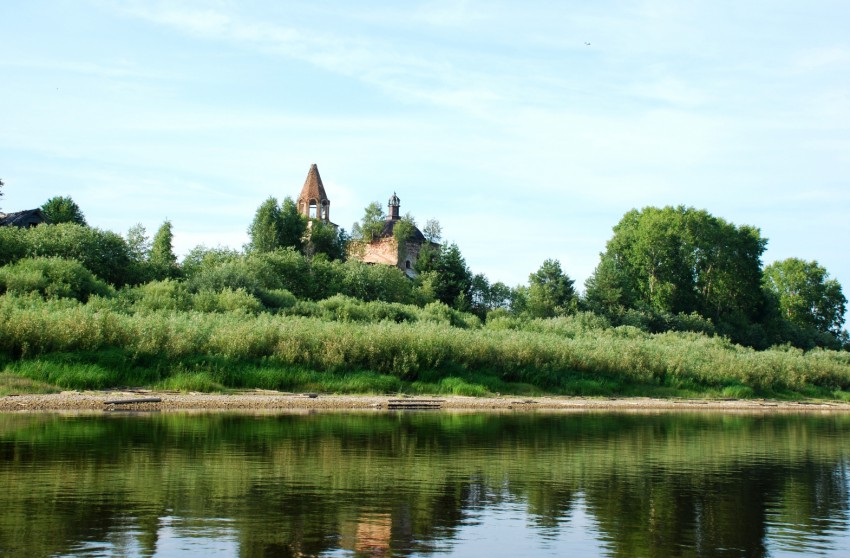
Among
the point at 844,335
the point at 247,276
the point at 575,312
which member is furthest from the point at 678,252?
the point at 247,276

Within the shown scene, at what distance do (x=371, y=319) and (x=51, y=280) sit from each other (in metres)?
16.9

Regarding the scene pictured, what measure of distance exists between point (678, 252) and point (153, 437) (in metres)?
83.9

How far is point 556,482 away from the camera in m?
16.2

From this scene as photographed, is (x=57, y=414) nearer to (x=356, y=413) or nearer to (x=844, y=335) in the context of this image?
(x=356, y=413)

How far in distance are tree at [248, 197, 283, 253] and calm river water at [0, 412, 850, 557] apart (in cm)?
5667

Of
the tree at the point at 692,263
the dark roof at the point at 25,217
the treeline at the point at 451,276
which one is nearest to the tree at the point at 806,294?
the treeline at the point at 451,276

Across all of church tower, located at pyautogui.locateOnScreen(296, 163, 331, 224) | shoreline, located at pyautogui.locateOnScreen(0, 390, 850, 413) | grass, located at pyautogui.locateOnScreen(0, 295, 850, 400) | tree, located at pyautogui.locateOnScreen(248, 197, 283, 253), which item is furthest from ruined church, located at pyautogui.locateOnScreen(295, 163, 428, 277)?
shoreline, located at pyautogui.locateOnScreen(0, 390, 850, 413)

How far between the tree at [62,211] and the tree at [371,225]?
35394 mm

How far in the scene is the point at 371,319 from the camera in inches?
2021

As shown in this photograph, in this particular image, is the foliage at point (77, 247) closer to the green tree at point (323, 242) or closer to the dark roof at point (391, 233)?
the green tree at point (323, 242)

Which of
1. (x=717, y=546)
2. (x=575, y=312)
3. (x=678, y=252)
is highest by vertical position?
(x=678, y=252)

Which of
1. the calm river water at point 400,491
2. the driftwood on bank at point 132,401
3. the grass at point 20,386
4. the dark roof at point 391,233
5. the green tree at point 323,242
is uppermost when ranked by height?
the dark roof at point 391,233

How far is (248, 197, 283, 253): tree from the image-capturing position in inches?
3204

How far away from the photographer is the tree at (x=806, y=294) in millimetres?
121062
